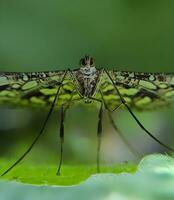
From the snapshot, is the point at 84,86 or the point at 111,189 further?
the point at 84,86

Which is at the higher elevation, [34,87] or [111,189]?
[111,189]

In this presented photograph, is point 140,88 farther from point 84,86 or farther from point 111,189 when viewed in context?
point 111,189

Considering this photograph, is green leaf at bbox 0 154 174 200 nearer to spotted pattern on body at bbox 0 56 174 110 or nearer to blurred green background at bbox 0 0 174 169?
spotted pattern on body at bbox 0 56 174 110

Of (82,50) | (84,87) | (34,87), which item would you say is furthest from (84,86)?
Answer: (82,50)

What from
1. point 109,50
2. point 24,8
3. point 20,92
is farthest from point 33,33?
point 20,92

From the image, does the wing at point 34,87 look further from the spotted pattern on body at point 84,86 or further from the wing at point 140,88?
the wing at point 140,88

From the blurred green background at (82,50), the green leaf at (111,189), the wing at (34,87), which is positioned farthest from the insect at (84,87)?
the green leaf at (111,189)
